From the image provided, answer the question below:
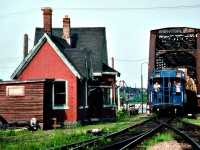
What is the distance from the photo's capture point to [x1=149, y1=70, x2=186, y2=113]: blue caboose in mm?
32094

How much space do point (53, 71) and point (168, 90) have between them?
36.1ft

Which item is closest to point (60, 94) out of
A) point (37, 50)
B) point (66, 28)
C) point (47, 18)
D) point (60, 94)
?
point (60, 94)

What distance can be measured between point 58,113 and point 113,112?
805cm

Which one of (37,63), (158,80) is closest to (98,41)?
(158,80)

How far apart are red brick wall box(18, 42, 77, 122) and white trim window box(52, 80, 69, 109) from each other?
0.26 m

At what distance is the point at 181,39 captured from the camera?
45219 mm

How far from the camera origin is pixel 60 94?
2545cm

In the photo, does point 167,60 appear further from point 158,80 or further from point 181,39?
point 158,80

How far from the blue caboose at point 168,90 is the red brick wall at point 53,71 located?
9.79 metres

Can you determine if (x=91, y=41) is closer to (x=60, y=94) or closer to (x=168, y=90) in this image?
(x=168, y=90)

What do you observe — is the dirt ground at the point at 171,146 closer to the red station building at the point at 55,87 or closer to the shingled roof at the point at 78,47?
the red station building at the point at 55,87

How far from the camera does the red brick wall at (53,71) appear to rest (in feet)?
Answer: 82.5

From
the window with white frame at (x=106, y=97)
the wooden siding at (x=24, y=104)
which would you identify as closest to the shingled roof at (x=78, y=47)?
the window with white frame at (x=106, y=97)

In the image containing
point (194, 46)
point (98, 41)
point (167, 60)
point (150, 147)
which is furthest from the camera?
point (167, 60)
